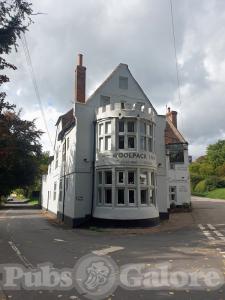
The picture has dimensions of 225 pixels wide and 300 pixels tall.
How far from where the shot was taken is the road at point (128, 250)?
765 cm

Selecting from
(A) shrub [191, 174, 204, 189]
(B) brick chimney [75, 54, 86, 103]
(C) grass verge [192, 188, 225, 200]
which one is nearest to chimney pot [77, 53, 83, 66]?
(B) brick chimney [75, 54, 86, 103]

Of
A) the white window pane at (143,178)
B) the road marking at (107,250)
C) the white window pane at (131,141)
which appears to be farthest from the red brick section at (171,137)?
the road marking at (107,250)

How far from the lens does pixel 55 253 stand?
12602mm

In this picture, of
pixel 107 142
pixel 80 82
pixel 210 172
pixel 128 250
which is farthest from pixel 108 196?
pixel 210 172

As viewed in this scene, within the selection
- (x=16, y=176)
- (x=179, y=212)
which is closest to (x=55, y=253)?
(x=179, y=212)

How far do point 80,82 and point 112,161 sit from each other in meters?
6.85

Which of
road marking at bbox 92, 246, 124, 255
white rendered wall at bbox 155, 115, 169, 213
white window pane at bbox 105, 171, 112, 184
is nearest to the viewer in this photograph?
road marking at bbox 92, 246, 124, 255

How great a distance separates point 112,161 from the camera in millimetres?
21250

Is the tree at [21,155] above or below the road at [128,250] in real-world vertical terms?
above

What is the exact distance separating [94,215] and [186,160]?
16.4 meters

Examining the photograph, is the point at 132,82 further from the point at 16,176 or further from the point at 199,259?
the point at 16,176

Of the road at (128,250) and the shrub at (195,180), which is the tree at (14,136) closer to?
the road at (128,250)

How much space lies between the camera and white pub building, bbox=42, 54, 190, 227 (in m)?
21.0

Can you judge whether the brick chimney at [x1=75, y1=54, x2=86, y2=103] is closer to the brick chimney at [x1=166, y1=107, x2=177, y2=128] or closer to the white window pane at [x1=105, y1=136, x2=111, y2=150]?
the white window pane at [x1=105, y1=136, x2=111, y2=150]
